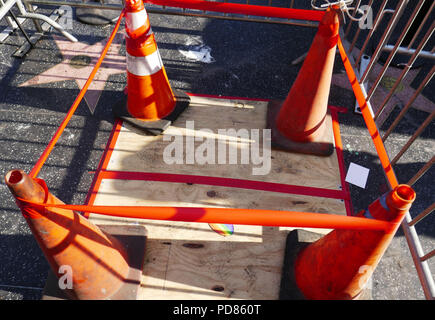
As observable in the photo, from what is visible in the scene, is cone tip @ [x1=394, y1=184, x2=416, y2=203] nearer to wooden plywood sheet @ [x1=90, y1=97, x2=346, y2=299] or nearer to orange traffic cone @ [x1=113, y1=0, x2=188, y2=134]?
wooden plywood sheet @ [x1=90, y1=97, x2=346, y2=299]

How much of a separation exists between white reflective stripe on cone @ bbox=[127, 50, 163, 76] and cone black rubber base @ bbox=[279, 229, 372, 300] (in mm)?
1906

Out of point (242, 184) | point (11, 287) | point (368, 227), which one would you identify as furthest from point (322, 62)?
point (11, 287)

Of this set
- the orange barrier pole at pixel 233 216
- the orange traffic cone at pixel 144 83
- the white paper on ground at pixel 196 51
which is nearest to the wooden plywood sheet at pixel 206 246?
the orange traffic cone at pixel 144 83

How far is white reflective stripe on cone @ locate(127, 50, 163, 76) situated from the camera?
278cm

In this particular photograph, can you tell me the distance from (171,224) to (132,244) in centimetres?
34

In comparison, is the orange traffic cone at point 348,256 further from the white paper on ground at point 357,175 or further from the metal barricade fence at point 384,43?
the white paper on ground at point 357,175

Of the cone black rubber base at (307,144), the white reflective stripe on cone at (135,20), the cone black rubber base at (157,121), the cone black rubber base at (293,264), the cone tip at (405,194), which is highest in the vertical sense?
the white reflective stripe on cone at (135,20)

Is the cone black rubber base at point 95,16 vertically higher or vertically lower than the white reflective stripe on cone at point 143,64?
lower

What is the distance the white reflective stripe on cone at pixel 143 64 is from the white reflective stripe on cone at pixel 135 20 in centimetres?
26

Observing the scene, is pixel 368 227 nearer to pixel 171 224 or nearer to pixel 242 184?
pixel 242 184

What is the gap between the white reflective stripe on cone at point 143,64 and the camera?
9.13 ft

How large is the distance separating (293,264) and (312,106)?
138cm

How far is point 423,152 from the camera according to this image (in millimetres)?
3186
